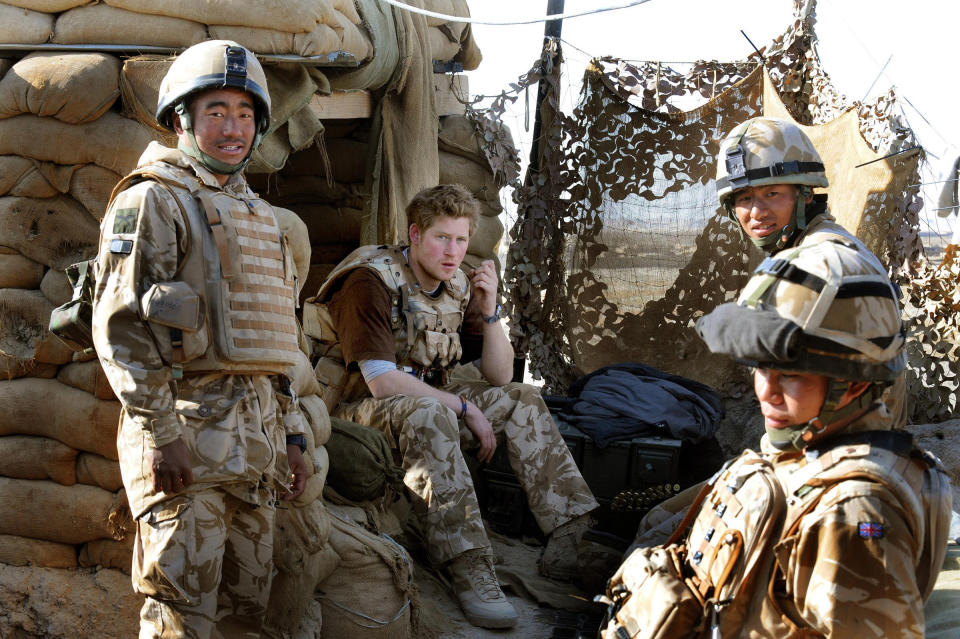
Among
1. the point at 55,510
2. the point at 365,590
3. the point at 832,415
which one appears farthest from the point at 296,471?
the point at 832,415

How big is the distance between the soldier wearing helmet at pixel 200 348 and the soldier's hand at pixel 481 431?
143 centimetres

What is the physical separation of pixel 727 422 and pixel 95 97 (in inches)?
165

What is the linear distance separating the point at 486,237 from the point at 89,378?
11.1ft

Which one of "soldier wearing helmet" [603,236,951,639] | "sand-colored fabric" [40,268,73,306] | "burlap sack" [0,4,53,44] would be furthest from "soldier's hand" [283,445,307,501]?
"burlap sack" [0,4,53,44]

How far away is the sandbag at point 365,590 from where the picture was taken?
368 centimetres

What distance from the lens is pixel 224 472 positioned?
2.80 m

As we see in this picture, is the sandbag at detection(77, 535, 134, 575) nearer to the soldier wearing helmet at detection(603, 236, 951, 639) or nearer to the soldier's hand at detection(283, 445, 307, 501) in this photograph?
the soldier's hand at detection(283, 445, 307, 501)

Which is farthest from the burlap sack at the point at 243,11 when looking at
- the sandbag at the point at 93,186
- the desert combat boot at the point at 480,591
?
the desert combat boot at the point at 480,591

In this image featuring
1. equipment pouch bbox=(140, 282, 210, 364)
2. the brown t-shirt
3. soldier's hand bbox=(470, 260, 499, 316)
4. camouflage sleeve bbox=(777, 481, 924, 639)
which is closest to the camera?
camouflage sleeve bbox=(777, 481, 924, 639)

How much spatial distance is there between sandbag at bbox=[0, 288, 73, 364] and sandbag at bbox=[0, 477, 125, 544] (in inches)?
18.7

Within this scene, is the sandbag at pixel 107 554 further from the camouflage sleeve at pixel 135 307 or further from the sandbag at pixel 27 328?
the camouflage sleeve at pixel 135 307

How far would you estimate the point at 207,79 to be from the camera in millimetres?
2840

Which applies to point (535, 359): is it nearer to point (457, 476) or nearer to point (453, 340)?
point (453, 340)

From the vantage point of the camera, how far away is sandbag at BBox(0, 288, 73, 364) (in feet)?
11.3
